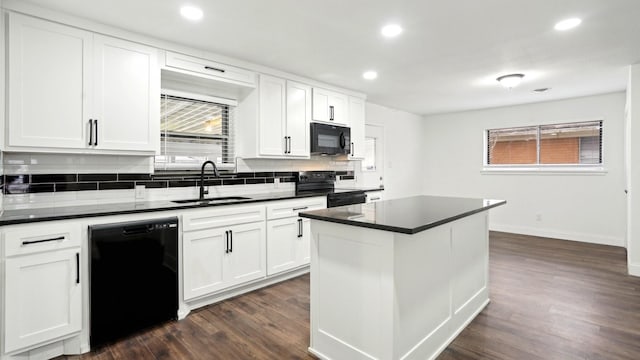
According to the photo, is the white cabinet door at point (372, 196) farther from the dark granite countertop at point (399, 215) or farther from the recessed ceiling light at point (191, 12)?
the recessed ceiling light at point (191, 12)

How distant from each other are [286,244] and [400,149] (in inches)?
149

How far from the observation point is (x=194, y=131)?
11.4 ft

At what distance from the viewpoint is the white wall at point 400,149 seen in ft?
19.8

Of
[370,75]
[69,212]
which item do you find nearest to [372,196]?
[370,75]

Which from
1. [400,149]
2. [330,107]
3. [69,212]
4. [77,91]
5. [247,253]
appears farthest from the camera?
[400,149]

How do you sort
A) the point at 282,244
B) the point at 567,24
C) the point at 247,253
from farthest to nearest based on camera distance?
the point at 282,244
the point at 247,253
the point at 567,24

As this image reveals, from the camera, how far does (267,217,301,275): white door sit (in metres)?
3.31

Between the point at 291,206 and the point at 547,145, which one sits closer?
the point at 291,206

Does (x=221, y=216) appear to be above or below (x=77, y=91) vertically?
below

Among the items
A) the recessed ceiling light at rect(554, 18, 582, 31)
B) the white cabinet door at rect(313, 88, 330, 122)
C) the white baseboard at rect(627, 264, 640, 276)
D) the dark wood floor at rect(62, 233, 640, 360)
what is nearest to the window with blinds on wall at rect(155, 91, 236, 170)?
the white cabinet door at rect(313, 88, 330, 122)

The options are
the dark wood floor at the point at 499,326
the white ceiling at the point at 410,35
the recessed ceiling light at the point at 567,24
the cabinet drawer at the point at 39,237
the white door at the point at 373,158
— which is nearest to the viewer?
the cabinet drawer at the point at 39,237

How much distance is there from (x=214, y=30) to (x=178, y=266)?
1.93 metres

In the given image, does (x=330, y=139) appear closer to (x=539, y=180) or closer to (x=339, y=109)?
(x=339, y=109)

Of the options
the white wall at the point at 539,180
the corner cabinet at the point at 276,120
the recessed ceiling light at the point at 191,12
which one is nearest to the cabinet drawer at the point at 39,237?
the recessed ceiling light at the point at 191,12
